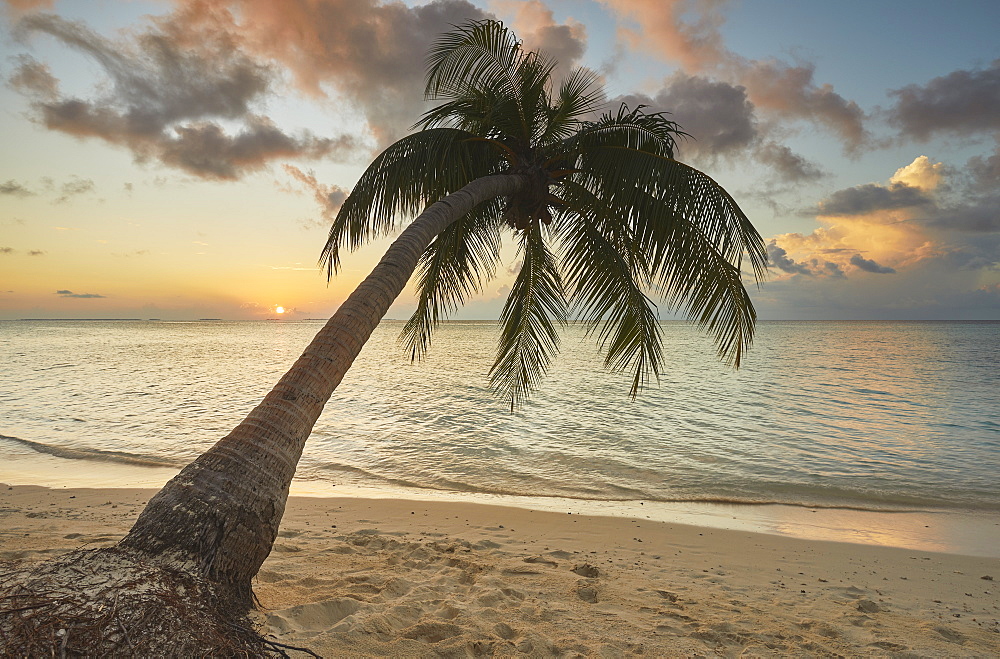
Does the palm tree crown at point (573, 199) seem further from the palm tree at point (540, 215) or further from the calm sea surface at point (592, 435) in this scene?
the calm sea surface at point (592, 435)

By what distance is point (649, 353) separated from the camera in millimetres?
7941

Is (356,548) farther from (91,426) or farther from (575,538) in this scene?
(91,426)

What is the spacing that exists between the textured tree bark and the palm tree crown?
3.58 metres

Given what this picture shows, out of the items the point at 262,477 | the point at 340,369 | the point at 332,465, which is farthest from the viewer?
the point at 332,465

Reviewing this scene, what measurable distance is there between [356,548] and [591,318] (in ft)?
14.1

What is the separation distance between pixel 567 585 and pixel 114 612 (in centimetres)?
381

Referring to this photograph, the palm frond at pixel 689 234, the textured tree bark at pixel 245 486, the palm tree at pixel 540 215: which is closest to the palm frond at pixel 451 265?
the palm tree at pixel 540 215

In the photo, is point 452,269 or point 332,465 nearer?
point 452,269

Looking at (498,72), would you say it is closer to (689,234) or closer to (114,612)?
(689,234)

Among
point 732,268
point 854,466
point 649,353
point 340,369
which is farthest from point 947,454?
point 340,369

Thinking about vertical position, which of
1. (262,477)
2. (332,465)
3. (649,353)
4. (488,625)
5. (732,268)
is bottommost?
(332,465)

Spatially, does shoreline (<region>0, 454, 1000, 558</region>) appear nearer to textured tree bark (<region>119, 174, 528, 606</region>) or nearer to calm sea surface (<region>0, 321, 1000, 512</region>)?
calm sea surface (<region>0, 321, 1000, 512</region>)

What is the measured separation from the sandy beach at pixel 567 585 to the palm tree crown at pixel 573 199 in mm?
2532

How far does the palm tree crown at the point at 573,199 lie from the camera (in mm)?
6293
